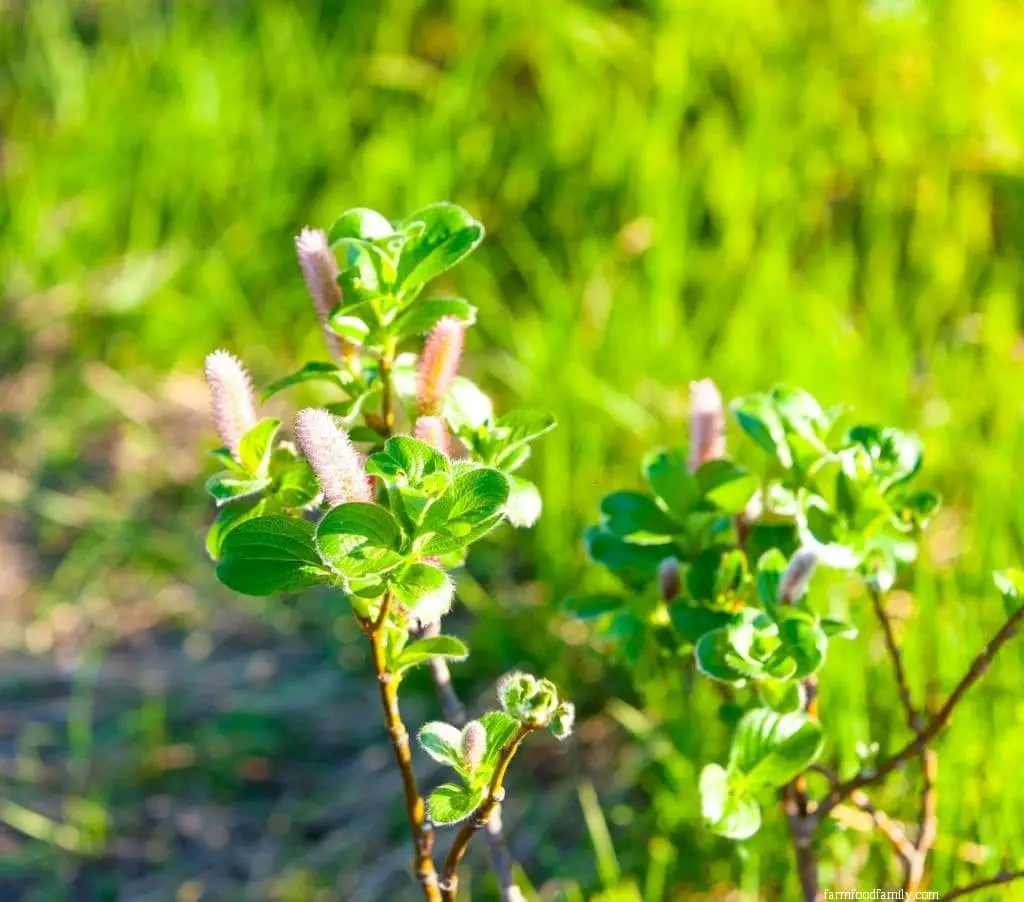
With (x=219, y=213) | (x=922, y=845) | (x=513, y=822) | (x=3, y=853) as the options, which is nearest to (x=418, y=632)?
(x=922, y=845)

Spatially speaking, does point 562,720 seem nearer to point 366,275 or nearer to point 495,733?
point 495,733

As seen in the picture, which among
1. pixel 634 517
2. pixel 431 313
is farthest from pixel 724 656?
pixel 431 313

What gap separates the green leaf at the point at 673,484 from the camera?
3.93ft

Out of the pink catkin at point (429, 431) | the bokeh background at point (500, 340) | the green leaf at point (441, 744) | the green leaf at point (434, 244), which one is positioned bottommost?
the bokeh background at point (500, 340)

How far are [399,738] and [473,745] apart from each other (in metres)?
0.15

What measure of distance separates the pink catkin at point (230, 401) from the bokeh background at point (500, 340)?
0.79 m

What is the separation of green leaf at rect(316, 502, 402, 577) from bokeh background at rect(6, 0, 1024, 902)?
2.50 ft

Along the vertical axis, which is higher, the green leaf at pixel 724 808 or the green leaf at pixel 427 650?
the green leaf at pixel 427 650

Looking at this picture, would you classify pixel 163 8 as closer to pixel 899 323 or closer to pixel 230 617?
pixel 230 617

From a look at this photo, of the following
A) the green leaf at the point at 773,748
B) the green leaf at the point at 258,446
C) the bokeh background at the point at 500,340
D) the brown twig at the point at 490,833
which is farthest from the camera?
the bokeh background at the point at 500,340

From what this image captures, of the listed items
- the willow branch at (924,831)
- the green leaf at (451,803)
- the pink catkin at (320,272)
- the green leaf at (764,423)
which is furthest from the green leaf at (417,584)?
the willow branch at (924,831)

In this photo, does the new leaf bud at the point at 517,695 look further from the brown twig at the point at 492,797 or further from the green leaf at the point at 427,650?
the green leaf at the point at 427,650

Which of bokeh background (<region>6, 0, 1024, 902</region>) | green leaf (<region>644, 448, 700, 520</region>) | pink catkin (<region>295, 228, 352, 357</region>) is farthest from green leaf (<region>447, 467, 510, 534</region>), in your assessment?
bokeh background (<region>6, 0, 1024, 902</region>)

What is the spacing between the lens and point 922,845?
1269mm
